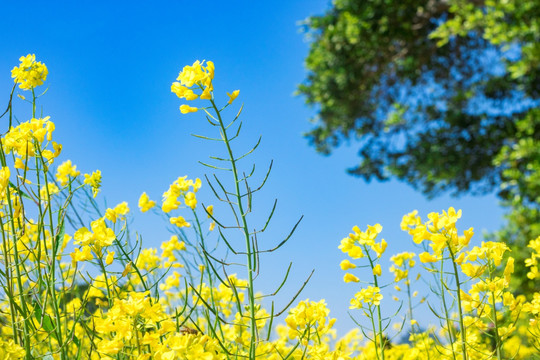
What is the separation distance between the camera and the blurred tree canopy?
6.92 m

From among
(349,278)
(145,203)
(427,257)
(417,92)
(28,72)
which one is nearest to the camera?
(427,257)

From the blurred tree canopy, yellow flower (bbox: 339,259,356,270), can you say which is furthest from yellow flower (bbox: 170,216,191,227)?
the blurred tree canopy

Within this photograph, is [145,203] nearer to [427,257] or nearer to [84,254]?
[84,254]

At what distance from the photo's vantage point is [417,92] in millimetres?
7941

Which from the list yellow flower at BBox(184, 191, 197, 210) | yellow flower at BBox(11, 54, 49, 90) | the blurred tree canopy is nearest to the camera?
yellow flower at BBox(11, 54, 49, 90)

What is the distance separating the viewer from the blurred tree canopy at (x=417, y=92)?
22.7 ft

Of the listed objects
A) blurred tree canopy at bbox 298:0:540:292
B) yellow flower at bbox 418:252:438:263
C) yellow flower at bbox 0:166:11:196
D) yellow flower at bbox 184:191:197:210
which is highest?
blurred tree canopy at bbox 298:0:540:292

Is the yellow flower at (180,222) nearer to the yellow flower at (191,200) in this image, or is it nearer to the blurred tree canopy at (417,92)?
the yellow flower at (191,200)

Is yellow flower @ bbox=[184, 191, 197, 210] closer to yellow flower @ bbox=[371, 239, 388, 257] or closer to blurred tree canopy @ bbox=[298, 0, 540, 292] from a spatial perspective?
yellow flower @ bbox=[371, 239, 388, 257]

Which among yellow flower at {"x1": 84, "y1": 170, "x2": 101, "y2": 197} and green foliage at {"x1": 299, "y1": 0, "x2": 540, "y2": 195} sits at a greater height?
green foliage at {"x1": 299, "y1": 0, "x2": 540, "y2": 195}

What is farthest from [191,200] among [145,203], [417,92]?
[417,92]

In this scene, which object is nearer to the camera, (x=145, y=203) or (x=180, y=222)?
(x=180, y=222)

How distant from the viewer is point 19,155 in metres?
1.42

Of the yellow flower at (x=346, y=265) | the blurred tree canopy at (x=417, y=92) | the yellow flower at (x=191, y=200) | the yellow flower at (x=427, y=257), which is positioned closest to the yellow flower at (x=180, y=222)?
the yellow flower at (x=191, y=200)
